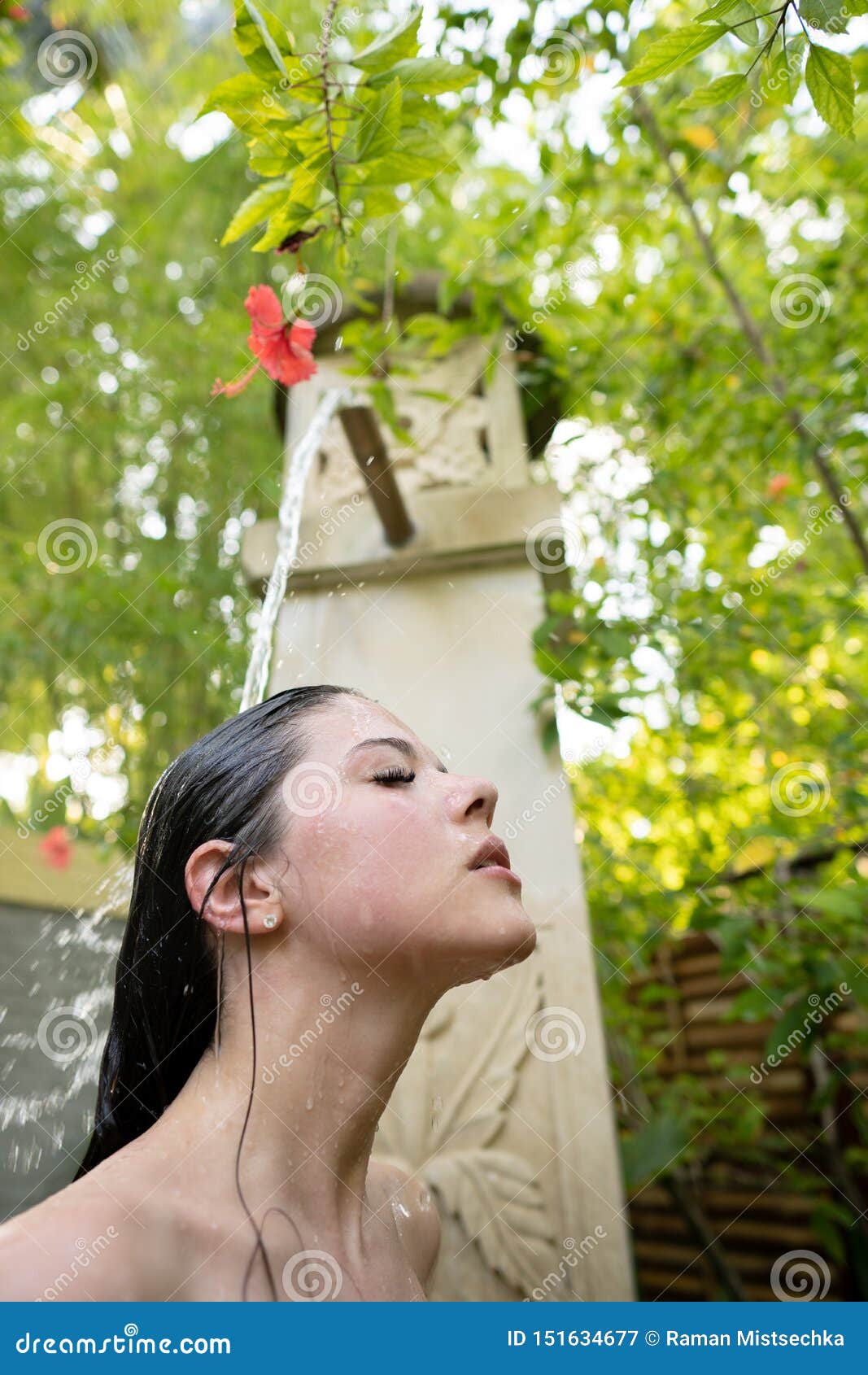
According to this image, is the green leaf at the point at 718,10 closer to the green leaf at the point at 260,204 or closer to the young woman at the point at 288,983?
the green leaf at the point at 260,204

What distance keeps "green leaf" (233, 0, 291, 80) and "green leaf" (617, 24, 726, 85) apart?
0.43 m

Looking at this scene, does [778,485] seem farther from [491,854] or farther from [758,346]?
[491,854]

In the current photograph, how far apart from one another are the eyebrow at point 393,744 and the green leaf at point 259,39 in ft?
2.67

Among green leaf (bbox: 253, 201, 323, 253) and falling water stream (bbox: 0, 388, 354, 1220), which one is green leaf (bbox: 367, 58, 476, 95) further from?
falling water stream (bbox: 0, 388, 354, 1220)

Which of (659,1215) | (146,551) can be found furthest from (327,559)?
(659,1215)

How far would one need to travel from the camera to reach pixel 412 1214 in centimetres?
132

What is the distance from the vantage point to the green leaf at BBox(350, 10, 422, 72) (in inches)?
48.5

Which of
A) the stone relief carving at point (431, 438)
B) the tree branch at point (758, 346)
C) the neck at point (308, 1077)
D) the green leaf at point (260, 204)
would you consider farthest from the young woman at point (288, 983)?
the tree branch at point (758, 346)

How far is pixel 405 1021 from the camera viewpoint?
1067mm

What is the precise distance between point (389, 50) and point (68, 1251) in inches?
53.7

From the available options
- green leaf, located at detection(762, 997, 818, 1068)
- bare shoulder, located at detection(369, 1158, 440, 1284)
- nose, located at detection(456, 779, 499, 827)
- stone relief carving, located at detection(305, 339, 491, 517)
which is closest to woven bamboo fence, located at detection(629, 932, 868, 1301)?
green leaf, located at detection(762, 997, 818, 1068)

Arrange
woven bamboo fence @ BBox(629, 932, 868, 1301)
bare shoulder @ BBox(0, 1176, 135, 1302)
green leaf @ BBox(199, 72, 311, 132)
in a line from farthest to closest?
woven bamboo fence @ BBox(629, 932, 868, 1301), green leaf @ BBox(199, 72, 311, 132), bare shoulder @ BBox(0, 1176, 135, 1302)

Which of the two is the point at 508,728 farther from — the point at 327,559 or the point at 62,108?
the point at 62,108

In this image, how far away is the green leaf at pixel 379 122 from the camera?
121cm
